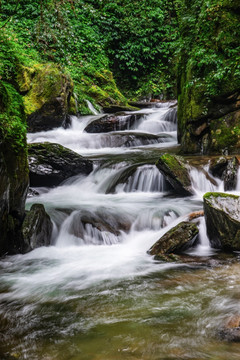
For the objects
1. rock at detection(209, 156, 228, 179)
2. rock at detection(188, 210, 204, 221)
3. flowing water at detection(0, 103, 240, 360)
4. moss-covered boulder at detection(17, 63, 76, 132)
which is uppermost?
moss-covered boulder at detection(17, 63, 76, 132)

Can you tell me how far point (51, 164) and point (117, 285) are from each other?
4757 mm

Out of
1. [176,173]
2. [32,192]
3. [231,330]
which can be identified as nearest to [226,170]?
[176,173]

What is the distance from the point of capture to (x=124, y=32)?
20.8 meters

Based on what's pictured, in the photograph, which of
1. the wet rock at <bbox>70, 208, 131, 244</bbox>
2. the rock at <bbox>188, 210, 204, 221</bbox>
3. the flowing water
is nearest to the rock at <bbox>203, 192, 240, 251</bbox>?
the flowing water

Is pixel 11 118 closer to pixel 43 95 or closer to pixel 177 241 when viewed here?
pixel 177 241

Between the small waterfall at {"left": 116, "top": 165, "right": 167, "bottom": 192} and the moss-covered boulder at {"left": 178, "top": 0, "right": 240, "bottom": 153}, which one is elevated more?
the moss-covered boulder at {"left": 178, "top": 0, "right": 240, "bottom": 153}

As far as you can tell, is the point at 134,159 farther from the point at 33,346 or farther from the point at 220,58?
the point at 33,346

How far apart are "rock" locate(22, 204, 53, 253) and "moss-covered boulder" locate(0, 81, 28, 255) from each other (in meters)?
0.11

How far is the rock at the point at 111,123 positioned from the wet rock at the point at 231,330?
10836 mm

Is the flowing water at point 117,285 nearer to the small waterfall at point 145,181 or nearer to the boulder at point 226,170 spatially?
the small waterfall at point 145,181

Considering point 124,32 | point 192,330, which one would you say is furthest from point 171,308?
point 124,32

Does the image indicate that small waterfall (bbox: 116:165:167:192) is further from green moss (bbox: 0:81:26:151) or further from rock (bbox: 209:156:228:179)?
green moss (bbox: 0:81:26:151)

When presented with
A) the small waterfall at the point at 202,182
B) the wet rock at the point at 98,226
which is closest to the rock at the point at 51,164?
the wet rock at the point at 98,226

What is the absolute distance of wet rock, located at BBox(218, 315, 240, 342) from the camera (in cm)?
231
